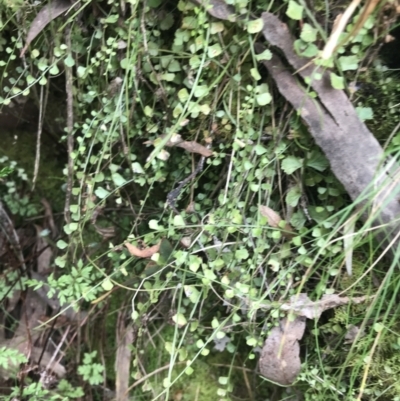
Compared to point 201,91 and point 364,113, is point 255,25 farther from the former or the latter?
point 364,113

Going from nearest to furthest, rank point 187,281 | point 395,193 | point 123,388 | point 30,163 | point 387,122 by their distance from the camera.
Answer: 1. point 395,193
2. point 387,122
3. point 187,281
4. point 123,388
5. point 30,163

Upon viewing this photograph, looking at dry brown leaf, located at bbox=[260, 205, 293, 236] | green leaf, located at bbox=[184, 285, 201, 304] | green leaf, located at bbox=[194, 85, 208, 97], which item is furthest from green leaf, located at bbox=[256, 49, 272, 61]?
green leaf, located at bbox=[184, 285, 201, 304]

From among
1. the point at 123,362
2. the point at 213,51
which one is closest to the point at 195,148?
the point at 213,51

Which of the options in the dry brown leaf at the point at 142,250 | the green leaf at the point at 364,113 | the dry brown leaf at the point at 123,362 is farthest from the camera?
the dry brown leaf at the point at 123,362

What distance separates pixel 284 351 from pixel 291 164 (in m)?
0.48

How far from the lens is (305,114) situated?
1028 millimetres

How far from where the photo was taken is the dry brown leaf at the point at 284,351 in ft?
3.66

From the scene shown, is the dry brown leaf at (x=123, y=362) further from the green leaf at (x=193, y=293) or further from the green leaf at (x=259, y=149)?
the green leaf at (x=259, y=149)

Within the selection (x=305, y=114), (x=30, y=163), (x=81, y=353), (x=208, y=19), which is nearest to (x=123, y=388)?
(x=81, y=353)

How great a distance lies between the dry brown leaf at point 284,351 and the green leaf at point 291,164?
1.25 ft

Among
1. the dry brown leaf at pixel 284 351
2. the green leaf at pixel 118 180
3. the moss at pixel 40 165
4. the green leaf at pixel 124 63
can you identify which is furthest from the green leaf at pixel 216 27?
the moss at pixel 40 165

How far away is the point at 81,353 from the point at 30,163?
74 cm

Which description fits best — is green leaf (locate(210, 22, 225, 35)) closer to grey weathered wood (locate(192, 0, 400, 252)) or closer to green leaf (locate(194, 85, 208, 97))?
grey weathered wood (locate(192, 0, 400, 252))

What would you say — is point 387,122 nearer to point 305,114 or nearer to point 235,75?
point 305,114
